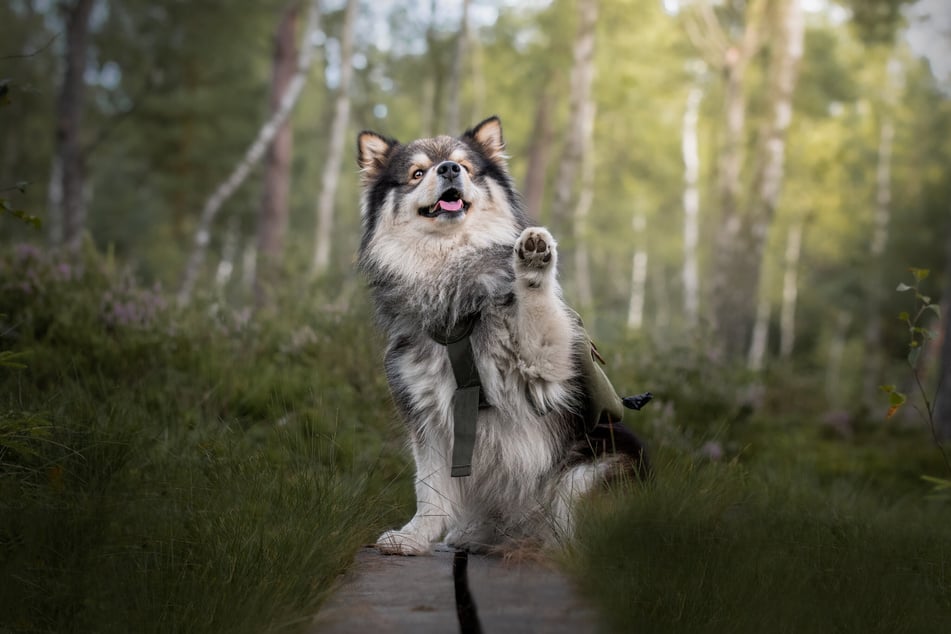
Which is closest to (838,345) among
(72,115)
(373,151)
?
(72,115)

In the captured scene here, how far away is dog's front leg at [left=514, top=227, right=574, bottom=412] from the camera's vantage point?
3.25 meters

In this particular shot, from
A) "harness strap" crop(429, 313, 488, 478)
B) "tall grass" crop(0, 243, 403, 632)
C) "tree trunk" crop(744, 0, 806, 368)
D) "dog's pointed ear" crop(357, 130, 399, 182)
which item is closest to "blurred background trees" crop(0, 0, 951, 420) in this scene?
"tree trunk" crop(744, 0, 806, 368)

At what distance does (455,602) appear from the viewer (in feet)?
8.57

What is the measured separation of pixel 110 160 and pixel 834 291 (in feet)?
80.7

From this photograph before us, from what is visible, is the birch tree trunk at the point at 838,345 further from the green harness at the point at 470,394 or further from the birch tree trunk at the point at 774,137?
the green harness at the point at 470,394

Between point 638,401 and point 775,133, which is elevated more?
point 775,133

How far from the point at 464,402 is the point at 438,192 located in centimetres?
109

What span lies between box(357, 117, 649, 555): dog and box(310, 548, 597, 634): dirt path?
352 millimetres

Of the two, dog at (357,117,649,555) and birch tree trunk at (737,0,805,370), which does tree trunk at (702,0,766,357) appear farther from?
dog at (357,117,649,555)

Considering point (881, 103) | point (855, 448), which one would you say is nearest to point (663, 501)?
point (855, 448)

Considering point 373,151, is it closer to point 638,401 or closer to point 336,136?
point 638,401

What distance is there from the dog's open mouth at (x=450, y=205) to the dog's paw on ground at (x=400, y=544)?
59.0 inches

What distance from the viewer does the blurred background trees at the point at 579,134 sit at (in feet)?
43.5

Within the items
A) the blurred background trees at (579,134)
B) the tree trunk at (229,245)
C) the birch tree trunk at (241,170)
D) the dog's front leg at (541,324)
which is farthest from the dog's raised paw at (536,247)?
the tree trunk at (229,245)
